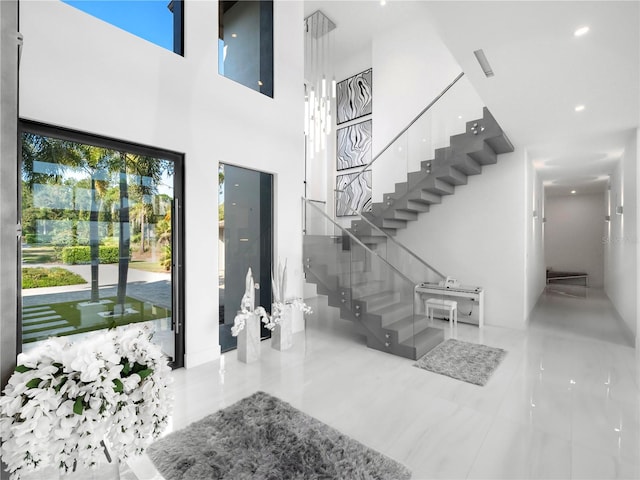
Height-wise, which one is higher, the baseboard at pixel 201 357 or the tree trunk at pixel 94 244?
the tree trunk at pixel 94 244

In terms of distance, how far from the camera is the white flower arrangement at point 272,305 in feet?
13.6

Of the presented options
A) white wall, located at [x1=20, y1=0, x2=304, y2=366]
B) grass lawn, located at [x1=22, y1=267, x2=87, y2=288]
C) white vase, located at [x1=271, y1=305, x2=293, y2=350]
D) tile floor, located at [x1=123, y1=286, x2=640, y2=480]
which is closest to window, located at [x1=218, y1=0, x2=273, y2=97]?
white wall, located at [x1=20, y1=0, x2=304, y2=366]

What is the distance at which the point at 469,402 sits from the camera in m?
3.10

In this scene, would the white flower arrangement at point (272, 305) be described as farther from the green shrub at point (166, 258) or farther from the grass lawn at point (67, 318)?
the grass lawn at point (67, 318)

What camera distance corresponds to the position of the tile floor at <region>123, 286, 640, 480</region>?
231 cm

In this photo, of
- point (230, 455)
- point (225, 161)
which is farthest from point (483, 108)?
point (230, 455)

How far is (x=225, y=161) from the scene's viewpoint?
14.1ft

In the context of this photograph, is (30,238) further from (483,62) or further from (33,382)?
(483,62)

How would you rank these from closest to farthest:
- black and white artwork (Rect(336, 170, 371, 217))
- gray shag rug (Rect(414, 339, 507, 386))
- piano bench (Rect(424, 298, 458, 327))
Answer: gray shag rug (Rect(414, 339, 507, 386))
piano bench (Rect(424, 298, 458, 327))
black and white artwork (Rect(336, 170, 371, 217))

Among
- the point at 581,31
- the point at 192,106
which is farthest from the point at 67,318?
the point at 581,31

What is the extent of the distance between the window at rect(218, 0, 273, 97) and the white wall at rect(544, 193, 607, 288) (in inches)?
452

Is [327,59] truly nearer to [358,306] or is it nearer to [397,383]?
[358,306]

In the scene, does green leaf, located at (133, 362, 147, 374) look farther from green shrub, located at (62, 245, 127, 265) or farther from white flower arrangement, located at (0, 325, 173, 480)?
green shrub, located at (62, 245, 127, 265)

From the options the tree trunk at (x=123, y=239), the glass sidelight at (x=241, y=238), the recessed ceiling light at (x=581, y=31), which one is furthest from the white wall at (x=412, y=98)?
the tree trunk at (x=123, y=239)
